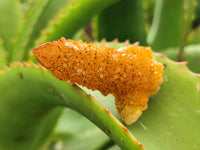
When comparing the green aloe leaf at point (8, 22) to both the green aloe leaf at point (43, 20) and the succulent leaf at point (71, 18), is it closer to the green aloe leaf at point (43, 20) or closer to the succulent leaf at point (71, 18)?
the green aloe leaf at point (43, 20)

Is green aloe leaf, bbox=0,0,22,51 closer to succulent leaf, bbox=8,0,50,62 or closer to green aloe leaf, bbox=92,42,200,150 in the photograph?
succulent leaf, bbox=8,0,50,62

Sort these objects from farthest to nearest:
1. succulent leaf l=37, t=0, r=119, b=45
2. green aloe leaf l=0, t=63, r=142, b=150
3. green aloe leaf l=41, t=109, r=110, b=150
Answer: green aloe leaf l=41, t=109, r=110, b=150 < succulent leaf l=37, t=0, r=119, b=45 < green aloe leaf l=0, t=63, r=142, b=150

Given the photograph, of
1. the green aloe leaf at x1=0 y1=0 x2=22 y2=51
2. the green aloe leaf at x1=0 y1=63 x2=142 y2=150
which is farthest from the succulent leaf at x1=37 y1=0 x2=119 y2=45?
the green aloe leaf at x1=0 y1=0 x2=22 y2=51

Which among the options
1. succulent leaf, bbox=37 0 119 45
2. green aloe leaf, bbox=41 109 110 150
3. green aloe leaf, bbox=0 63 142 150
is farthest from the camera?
green aloe leaf, bbox=41 109 110 150

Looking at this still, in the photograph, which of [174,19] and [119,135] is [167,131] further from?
[174,19]

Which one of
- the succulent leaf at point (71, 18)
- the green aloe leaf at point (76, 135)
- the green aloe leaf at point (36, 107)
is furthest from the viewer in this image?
the green aloe leaf at point (76, 135)

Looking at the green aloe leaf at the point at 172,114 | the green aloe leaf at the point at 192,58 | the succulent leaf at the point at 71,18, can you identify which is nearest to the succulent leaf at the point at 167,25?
the green aloe leaf at the point at 192,58
